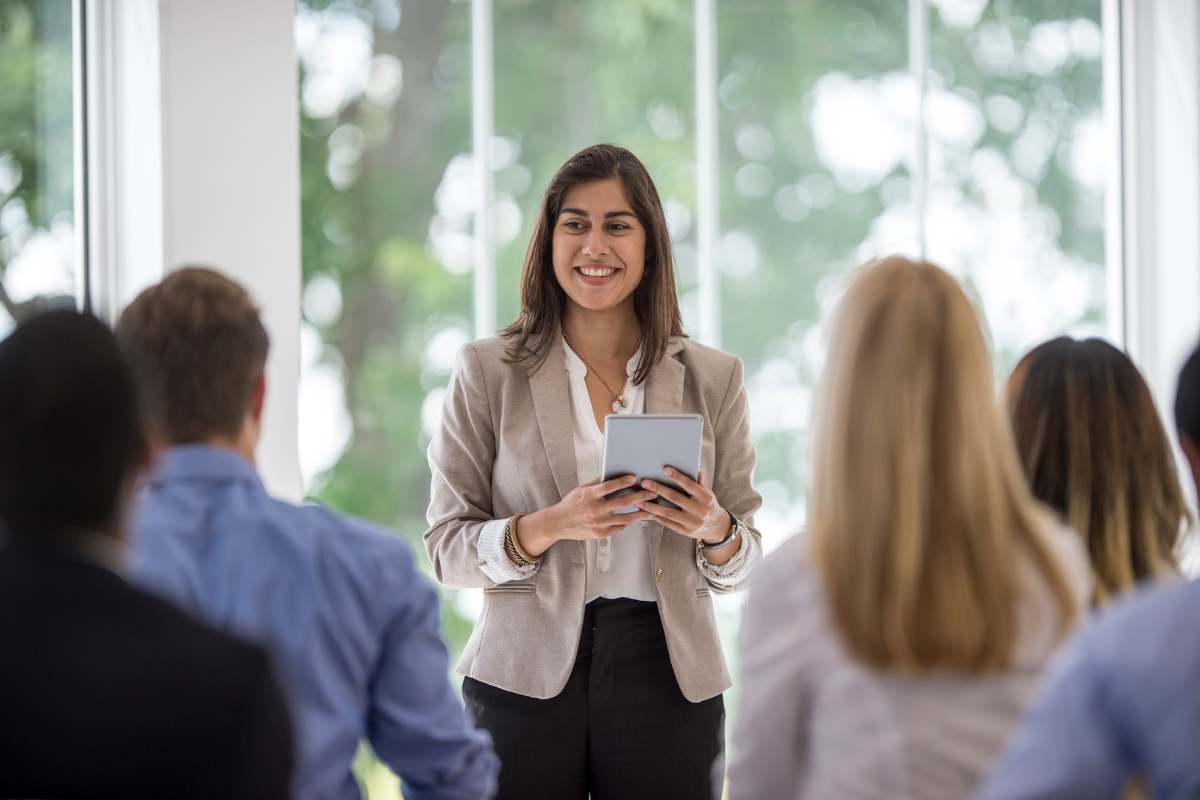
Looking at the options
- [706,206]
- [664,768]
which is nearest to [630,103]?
[706,206]

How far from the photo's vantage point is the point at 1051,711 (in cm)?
113

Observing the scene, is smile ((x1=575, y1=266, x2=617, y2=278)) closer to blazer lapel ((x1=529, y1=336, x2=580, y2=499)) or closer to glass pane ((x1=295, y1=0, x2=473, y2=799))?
blazer lapel ((x1=529, y1=336, x2=580, y2=499))

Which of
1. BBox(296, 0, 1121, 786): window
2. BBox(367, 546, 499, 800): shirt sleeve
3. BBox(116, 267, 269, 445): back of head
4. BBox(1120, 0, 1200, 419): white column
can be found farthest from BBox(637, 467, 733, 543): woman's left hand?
BBox(1120, 0, 1200, 419): white column

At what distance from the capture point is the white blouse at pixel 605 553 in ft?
7.88

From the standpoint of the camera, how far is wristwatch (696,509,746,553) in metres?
2.45

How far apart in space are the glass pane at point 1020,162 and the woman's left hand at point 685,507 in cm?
260

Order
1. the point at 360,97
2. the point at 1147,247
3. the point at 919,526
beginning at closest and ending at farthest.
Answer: the point at 919,526
the point at 360,97
the point at 1147,247

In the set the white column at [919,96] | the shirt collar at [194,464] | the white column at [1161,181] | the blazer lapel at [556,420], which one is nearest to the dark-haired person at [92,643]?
the shirt collar at [194,464]

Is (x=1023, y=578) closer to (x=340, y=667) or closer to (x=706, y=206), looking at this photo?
(x=340, y=667)

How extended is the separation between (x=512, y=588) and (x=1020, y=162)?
321cm

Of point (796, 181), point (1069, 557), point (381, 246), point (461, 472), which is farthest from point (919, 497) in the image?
point (796, 181)

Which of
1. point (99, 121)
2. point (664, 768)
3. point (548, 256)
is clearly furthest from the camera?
point (99, 121)

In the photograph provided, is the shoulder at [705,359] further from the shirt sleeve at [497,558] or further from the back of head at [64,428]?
the back of head at [64,428]

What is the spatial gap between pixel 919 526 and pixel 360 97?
3.14 meters
